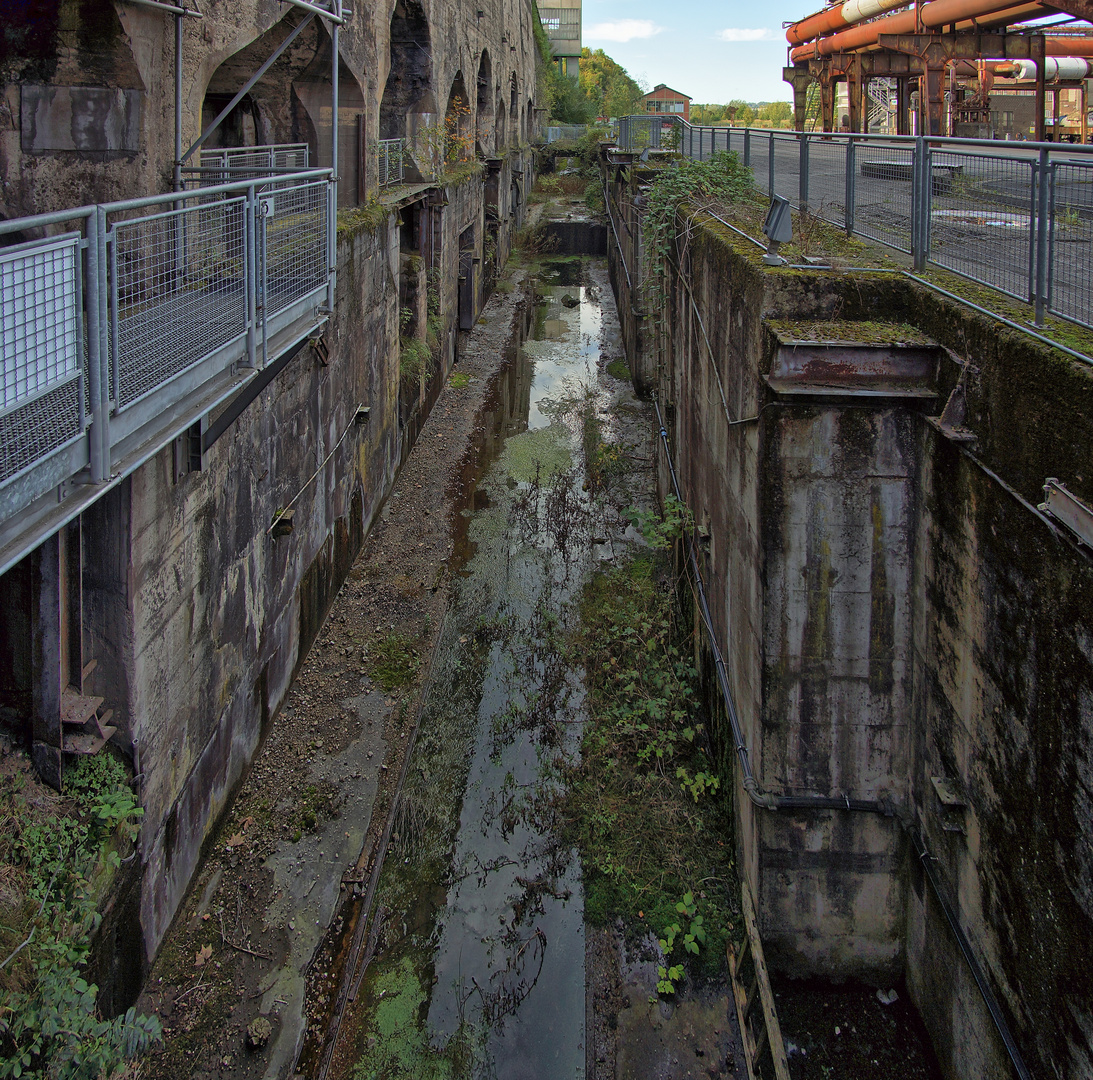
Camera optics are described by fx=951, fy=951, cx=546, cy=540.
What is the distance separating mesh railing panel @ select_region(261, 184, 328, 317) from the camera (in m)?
5.71

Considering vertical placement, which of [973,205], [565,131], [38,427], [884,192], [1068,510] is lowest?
[1068,510]

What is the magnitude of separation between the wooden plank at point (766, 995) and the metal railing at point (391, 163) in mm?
11332

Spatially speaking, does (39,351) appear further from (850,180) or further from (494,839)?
(850,180)

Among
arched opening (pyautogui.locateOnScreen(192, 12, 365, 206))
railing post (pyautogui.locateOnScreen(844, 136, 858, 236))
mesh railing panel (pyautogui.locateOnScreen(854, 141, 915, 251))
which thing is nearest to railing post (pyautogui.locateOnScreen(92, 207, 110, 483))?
mesh railing panel (pyautogui.locateOnScreen(854, 141, 915, 251))

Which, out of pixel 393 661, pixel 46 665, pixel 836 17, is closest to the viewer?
pixel 46 665

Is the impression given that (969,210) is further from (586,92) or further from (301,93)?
(586,92)

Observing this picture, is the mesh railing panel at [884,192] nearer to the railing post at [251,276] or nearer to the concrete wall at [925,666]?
the concrete wall at [925,666]

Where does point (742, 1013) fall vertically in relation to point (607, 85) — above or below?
below

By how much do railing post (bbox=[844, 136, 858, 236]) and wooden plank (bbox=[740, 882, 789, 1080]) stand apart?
472 cm

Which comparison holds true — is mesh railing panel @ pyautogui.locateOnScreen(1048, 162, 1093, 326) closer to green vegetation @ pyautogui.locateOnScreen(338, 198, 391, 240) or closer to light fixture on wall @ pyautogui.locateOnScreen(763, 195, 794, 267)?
light fixture on wall @ pyautogui.locateOnScreen(763, 195, 794, 267)

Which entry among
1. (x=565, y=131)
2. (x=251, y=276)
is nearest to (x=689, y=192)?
(x=251, y=276)

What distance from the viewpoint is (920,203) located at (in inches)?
220

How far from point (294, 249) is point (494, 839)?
13.9ft

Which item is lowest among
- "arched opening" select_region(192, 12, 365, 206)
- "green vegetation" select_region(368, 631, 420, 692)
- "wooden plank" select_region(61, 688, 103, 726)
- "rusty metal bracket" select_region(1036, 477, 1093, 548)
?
"green vegetation" select_region(368, 631, 420, 692)
